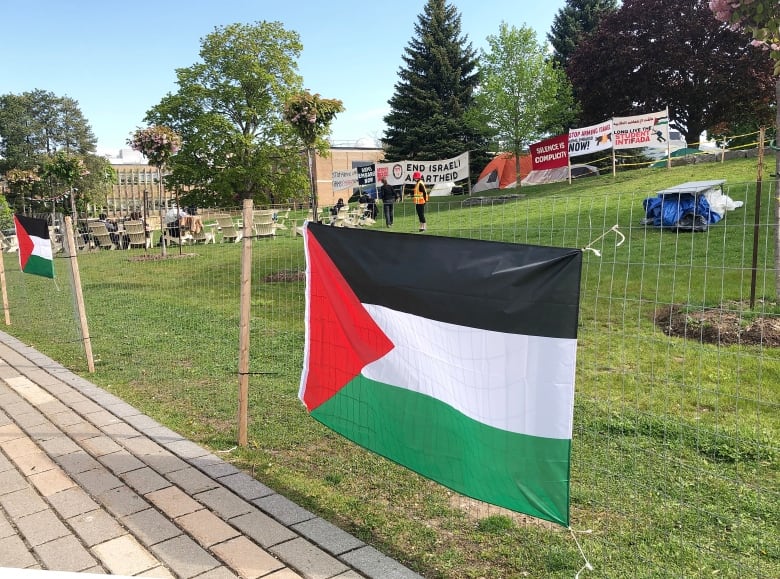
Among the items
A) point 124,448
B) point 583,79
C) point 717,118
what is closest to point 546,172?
point 583,79

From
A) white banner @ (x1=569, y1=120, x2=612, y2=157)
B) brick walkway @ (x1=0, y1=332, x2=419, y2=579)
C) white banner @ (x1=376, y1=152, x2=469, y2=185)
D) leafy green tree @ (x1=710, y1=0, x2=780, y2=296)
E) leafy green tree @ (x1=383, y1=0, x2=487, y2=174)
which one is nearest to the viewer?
brick walkway @ (x1=0, y1=332, x2=419, y2=579)

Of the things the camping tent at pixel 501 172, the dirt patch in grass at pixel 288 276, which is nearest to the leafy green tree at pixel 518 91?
the camping tent at pixel 501 172

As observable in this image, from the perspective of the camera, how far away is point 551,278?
243 centimetres

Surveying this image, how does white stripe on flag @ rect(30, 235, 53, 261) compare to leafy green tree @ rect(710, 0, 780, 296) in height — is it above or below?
below

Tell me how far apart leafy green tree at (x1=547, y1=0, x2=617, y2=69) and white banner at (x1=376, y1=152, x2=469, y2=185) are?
23.3 metres

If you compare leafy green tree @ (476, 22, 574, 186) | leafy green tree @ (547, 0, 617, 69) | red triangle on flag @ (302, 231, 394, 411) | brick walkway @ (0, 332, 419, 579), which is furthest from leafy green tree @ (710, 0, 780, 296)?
leafy green tree @ (547, 0, 617, 69)

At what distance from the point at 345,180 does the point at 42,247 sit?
2136cm

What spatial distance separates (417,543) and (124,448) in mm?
2480

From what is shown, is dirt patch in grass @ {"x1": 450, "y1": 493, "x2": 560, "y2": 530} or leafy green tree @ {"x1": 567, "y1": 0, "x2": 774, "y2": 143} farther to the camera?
leafy green tree @ {"x1": 567, "y1": 0, "x2": 774, "y2": 143}

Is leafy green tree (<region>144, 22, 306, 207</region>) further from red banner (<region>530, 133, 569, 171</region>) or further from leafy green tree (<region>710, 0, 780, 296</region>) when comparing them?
leafy green tree (<region>710, 0, 780, 296</region>)

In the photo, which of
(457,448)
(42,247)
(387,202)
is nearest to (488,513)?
(457,448)

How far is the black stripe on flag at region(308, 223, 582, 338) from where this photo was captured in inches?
95.2

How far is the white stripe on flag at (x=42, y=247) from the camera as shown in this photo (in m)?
8.12

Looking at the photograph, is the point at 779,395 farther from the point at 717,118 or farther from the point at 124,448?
the point at 717,118
